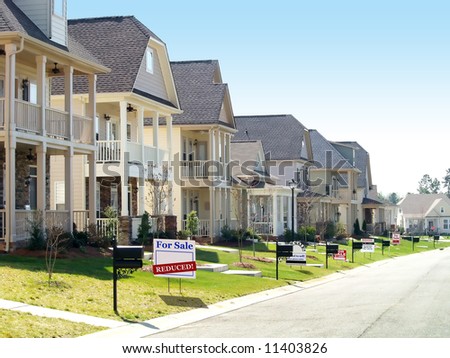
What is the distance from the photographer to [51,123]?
29094 millimetres

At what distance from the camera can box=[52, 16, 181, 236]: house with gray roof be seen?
36.3 m

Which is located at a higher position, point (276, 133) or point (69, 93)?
point (276, 133)

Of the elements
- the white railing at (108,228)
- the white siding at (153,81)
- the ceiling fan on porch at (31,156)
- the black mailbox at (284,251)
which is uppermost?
Answer: the white siding at (153,81)

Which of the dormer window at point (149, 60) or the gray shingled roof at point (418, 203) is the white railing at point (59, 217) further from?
the gray shingled roof at point (418, 203)

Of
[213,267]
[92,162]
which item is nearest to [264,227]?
[92,162]

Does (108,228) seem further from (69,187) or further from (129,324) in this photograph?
(129,324)

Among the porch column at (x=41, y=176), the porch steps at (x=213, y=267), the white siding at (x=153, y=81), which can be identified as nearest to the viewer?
the porch column at (x=41, y=176)

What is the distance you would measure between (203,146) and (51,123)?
21216 mm

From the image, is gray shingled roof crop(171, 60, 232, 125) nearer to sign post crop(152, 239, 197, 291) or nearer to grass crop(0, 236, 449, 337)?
grass crop(0, 236, 449, 337)

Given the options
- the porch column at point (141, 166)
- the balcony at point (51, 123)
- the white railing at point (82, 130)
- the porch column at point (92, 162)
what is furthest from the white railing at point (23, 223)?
the porch column at point (141, 166)

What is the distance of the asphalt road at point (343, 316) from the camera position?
611 inches
